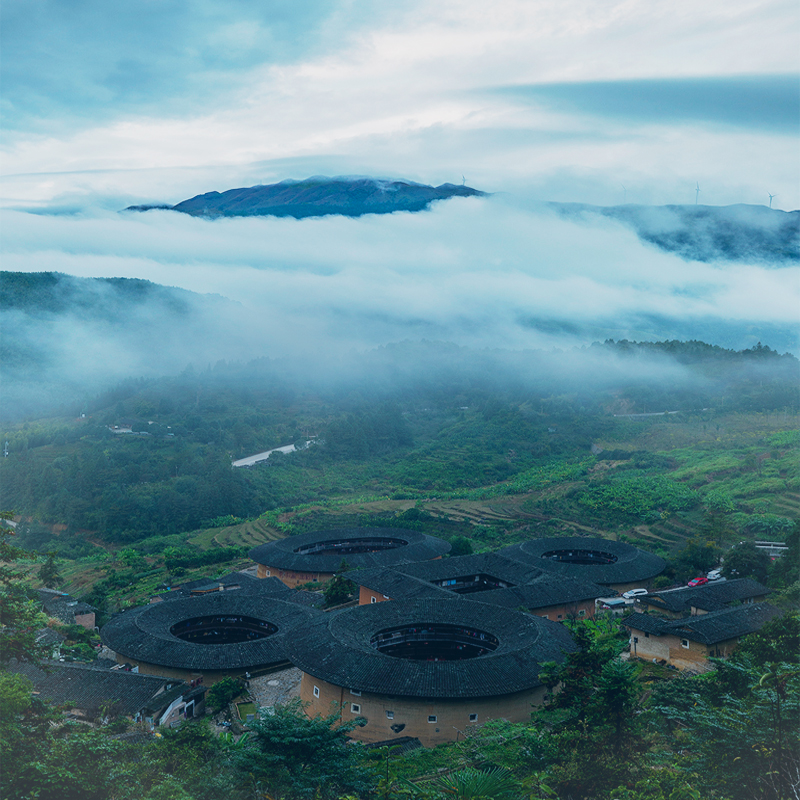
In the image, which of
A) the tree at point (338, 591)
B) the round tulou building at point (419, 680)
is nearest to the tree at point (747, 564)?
the round tulou building at point (419, 680)

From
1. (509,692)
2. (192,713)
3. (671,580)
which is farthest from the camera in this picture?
(671,580)

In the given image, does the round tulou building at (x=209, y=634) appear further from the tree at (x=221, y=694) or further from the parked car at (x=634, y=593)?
the parked car at (x=634, y=593)

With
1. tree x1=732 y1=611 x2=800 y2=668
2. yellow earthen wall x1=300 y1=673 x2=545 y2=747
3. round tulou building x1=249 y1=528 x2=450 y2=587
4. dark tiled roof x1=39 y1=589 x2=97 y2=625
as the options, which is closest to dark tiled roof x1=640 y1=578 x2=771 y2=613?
yellow earthen wall x1=300 y1=673 x2=545 y2=747

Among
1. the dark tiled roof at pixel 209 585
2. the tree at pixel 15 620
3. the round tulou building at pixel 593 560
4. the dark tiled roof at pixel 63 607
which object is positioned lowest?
the round tulou building at pixel 593 560

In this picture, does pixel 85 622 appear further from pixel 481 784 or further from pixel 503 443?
pixel 503 443

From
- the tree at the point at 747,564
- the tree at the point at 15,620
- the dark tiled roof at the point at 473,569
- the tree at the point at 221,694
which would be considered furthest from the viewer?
the dark tiled roof at the point at 473,569

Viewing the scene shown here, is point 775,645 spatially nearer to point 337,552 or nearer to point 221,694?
point 221,694

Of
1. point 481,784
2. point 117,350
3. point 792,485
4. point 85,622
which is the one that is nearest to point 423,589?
point 85,622

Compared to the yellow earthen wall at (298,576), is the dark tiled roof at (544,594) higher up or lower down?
higher up
